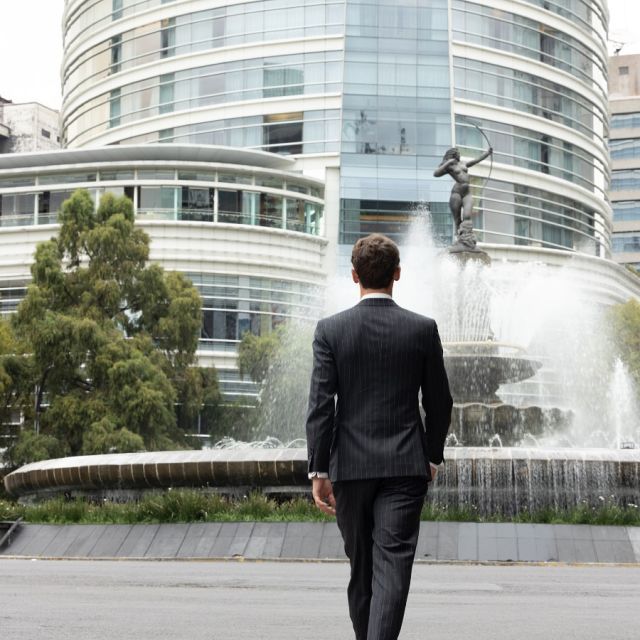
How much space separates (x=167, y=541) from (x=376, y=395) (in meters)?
10.3

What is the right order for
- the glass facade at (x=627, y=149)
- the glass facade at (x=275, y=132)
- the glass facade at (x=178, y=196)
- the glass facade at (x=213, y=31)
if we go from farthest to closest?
the glass facade at (x=627, y=149), the glass facade at (x=213, y=31), the glass facade at (x=275, y=132), the glass facade at (x=178, y=196)

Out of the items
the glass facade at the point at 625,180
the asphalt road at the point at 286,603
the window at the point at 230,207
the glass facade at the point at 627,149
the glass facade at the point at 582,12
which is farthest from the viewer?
the glass facade at the point at 627,149

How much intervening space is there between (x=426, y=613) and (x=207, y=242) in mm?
54619

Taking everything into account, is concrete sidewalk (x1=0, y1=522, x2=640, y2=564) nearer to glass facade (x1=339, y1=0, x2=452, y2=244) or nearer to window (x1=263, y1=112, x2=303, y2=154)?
glass facade (x1=339, y1=0, x2=452, y2=244)

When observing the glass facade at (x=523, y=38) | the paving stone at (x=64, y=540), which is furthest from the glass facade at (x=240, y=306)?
the paving stone at (x=64, y=540)

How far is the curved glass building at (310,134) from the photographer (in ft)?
205

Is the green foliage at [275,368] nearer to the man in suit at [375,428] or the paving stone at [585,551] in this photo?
the paving stone at [585,551]

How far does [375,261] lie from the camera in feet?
18.0

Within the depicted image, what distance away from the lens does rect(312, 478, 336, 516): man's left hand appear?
5352 mm

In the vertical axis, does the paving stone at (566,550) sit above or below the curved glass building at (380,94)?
below

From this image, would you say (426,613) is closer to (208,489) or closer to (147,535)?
(147,535)

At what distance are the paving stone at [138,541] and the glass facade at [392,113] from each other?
165 feet

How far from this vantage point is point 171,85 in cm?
7250

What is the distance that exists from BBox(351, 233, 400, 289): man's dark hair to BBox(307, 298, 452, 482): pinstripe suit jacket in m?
0.08
